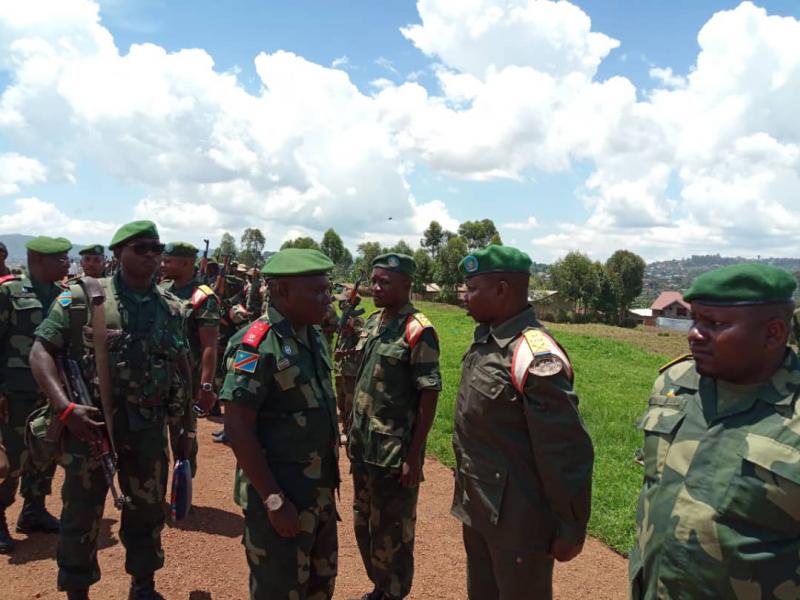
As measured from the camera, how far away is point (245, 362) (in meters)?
2.63

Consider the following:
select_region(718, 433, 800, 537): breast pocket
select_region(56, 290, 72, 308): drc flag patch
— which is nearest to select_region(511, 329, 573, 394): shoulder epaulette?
select_region(718, 433, 800, 537): breast pocket

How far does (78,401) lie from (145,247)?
1.06 m

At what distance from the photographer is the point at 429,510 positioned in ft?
18.1

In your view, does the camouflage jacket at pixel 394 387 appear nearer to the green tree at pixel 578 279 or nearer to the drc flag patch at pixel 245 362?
the drc flag patch at pixel 245 362

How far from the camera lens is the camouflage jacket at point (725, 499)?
6.00ft

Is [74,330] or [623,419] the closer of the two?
[74,330]

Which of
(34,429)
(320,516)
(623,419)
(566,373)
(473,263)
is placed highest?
(473,263)

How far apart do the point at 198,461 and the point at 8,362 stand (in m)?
2.62

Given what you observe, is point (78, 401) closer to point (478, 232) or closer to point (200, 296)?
point (200, 296)

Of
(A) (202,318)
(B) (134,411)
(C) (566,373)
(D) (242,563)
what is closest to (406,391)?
(C) (566,373)

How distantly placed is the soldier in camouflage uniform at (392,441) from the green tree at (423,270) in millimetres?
51203

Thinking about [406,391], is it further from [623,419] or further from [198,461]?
[623,419]

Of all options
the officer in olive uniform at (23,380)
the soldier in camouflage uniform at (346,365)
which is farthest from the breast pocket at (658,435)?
the officer in olive uniform at (23,380)

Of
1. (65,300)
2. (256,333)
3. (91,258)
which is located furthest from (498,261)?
(91,258)
